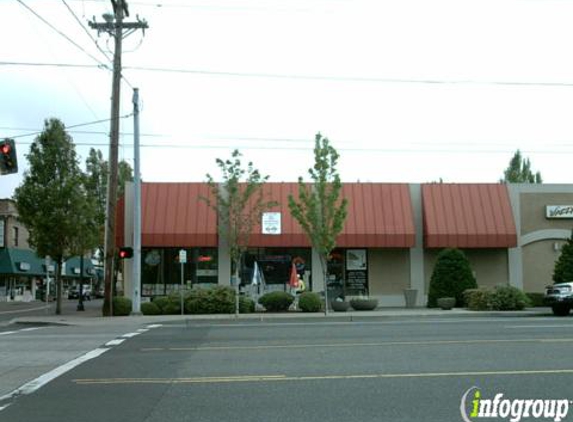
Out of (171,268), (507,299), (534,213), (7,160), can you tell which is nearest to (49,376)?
(7,160)

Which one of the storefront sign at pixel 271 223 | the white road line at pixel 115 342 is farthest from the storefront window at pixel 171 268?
the white road line at pixel 115 342

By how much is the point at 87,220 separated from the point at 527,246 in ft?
70.0

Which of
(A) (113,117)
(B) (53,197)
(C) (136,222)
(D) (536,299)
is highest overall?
(A) (113,117)

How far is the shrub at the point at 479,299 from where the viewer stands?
27.4 metres

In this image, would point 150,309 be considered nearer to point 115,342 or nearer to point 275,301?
point 275,301

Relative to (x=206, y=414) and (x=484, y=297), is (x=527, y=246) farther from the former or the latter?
(x=206, y=414)

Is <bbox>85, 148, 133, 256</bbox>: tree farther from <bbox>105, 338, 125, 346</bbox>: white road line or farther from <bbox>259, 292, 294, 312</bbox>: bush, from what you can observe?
<bbox>105, 338, 125, 346</bbox>: white road line

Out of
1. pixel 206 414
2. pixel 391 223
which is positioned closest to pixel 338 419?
pixel 206 414

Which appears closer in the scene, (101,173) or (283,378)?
(283,378)

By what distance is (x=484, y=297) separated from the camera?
27500 millimetres

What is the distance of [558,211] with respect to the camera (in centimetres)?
3350

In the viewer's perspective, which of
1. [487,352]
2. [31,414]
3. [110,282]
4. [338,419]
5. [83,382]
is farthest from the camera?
[110,282]

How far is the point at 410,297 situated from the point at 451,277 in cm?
250

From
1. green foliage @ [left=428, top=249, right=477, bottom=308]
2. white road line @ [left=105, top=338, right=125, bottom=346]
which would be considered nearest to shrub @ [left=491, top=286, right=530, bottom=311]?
green foliage @ [left=428, top=249, right=477, bottom=308]
